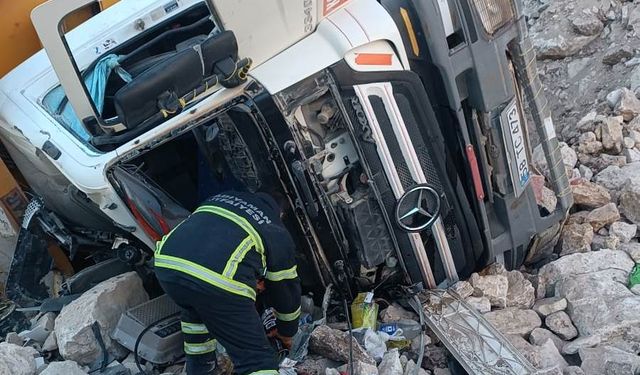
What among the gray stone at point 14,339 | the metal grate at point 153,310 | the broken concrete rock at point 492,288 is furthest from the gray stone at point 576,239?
the gray stone at point 14,339

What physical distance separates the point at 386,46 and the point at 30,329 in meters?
2.43

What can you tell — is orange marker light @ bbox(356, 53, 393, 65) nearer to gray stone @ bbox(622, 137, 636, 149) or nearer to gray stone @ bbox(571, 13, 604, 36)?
gray stone @ bbox(622, 137, 636, 149)

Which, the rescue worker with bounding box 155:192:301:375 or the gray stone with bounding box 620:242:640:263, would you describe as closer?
the rescue worker with bounding box 155:192:301:375

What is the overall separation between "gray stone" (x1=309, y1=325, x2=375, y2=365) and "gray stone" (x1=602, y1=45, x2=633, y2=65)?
3.53 metres

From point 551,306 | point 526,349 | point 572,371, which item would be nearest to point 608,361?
point 572,371

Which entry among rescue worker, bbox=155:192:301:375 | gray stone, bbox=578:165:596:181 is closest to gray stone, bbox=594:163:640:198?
gray stone, bbox=578:165:596:181

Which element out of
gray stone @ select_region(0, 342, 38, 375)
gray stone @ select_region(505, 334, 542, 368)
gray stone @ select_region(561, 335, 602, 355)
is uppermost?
gray stone @ select_region(0, 342, 38, 375)

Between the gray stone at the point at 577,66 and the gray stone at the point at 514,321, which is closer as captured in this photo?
the gray stone at the point at 514,321

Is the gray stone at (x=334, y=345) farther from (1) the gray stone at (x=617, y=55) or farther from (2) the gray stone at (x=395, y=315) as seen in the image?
(1) the gray stone at (x=617, y=55)

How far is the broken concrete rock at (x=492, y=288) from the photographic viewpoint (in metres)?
4.30

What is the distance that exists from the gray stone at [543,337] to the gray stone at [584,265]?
372 millimetres

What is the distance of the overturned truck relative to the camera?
3.68 metres

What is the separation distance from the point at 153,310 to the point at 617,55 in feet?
13.2

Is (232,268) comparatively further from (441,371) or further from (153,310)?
(441,371)
